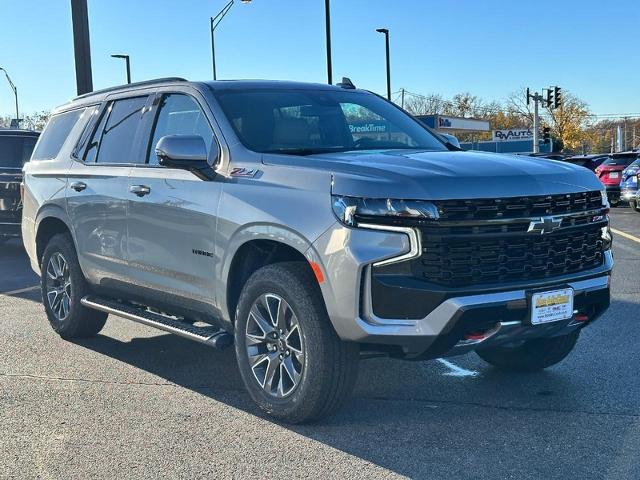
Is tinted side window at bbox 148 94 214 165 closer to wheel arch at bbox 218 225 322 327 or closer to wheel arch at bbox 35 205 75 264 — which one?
wheel arch at bbox 218 225 322 327

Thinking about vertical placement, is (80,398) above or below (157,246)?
below

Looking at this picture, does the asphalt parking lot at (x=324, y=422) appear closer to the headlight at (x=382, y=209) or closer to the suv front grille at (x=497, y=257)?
the suv front grille at (x=497, y=257)

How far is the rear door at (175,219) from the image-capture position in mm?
4734

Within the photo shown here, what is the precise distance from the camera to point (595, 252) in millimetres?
4488

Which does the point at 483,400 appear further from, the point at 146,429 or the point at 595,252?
the point at 146,429

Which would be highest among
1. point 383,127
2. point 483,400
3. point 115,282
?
point 383,127

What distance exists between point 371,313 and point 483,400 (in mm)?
1318

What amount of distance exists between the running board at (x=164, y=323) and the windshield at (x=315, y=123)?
3.82 feet

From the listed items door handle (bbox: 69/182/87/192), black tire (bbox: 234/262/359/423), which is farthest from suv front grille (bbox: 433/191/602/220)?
door handle (bbox: 69/182/87/192)

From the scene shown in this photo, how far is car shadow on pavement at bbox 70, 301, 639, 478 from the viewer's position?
3.77 metres

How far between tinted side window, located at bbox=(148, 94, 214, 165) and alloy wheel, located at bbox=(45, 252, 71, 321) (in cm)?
164

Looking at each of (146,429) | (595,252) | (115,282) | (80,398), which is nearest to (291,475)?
(146,429)

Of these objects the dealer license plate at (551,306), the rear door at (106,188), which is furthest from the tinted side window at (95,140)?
the dealer license plate at (551,306)

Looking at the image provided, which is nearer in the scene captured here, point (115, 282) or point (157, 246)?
point (157, 246)
